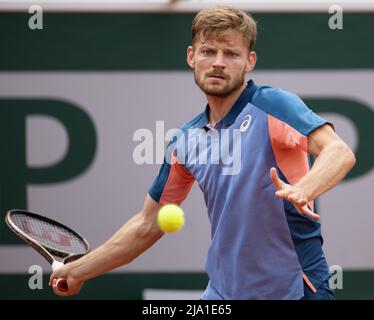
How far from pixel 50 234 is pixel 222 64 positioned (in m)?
1.41

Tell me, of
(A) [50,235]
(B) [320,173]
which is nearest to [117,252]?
(A) [50,235]

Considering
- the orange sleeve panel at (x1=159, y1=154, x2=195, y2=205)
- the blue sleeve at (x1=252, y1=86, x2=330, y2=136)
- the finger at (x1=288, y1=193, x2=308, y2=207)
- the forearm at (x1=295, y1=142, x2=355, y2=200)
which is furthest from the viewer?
the orange sleeve panel at (x1=159, y1=154, x2=195, y2=205)

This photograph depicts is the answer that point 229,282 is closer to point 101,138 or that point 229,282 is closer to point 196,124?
point 196,124

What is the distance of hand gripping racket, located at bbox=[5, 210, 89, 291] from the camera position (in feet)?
16.6

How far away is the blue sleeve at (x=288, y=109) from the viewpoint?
4172 mm

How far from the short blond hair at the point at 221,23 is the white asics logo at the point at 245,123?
362 mm

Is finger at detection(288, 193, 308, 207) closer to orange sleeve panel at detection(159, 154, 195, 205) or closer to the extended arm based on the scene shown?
orange sleeve panel at detection(159, 154, 195, 205)

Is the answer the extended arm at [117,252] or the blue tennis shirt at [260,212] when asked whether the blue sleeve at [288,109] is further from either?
the extended arm at [117,252]

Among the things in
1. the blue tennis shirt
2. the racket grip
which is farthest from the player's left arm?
the racket grip

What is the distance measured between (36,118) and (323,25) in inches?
83.1

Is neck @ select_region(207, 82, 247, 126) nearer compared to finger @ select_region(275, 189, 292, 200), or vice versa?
finger @ select_region(275, 189, 292, 200)

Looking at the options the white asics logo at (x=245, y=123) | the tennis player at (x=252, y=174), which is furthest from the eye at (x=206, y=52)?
the white asics logo at (x=245, y=123)

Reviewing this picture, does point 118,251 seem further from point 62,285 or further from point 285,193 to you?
point 285,193

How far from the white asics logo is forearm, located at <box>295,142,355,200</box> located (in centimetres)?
50
